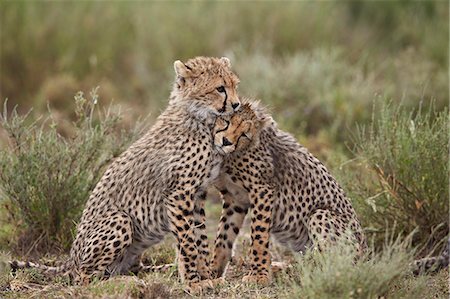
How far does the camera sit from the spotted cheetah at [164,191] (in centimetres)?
516

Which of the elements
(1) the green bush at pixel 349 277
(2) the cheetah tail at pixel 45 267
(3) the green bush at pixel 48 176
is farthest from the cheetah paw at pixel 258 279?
(3) the green bush at pixel 48 176

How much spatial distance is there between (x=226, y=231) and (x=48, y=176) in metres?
1.16

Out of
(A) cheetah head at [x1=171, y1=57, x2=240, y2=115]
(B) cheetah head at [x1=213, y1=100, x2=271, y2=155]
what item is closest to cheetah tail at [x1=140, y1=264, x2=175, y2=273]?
(B) cheetah head at [x1=213, y1=100, x2=271, y2=155]

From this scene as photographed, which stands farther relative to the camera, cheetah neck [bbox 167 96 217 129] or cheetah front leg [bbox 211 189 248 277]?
cheetah front leg [bbox 211 189 248 277]

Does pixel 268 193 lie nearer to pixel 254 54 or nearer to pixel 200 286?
pixel 200 286

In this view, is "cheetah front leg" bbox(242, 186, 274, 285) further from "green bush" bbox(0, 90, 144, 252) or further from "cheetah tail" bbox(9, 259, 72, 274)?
"green bush" bbox(0, 90, 144, 252)

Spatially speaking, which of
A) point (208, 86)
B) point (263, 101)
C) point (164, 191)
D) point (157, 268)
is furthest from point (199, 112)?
point (263, 101)

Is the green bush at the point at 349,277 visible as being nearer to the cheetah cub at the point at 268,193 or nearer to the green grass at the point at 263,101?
the green grass at the point at 263,101

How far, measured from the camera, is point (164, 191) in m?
5.23

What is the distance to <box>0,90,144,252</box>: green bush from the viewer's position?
588cm

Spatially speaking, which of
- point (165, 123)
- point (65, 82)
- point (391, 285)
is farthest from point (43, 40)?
point (391, 285)

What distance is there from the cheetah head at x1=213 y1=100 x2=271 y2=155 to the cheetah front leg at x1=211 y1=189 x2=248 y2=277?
1.17ft

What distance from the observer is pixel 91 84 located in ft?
33.6

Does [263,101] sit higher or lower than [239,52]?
lower
